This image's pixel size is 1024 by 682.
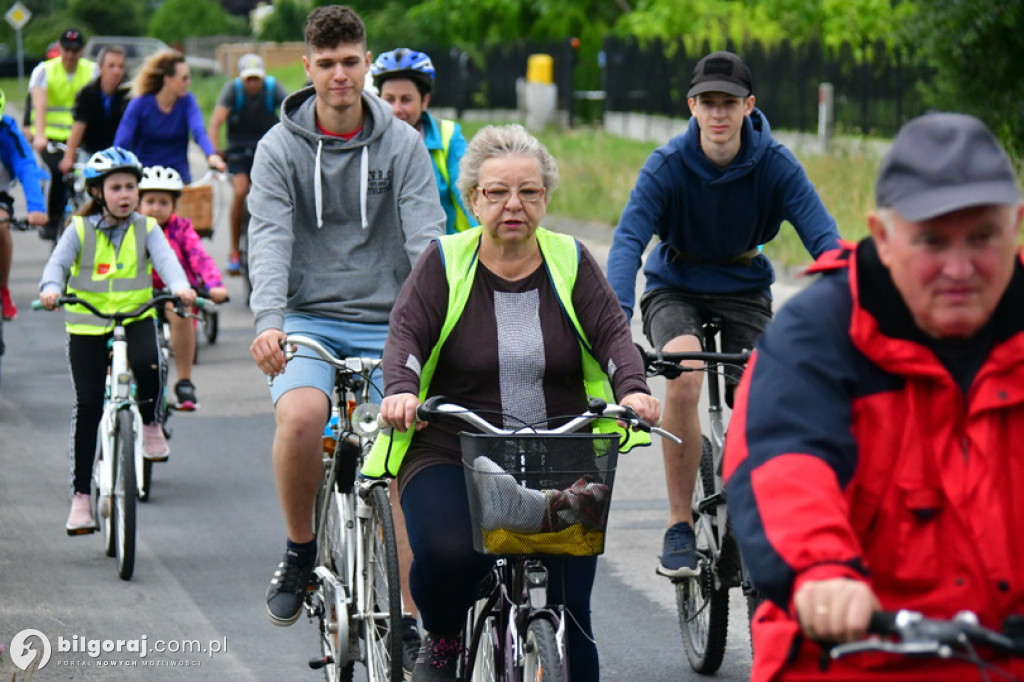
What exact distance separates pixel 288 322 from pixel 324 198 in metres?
0.43

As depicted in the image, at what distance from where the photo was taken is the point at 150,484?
9180mm

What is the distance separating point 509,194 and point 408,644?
4.69 ft

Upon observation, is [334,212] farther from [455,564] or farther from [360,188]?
[455,564]

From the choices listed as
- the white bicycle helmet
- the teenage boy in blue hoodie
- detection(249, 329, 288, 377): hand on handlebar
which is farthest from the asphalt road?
the white bicycle helmet

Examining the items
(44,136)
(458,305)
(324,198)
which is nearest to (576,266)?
(458,305)

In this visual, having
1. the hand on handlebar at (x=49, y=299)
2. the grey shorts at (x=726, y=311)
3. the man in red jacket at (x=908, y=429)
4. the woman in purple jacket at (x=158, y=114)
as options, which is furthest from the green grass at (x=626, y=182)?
the man in red jacket at (x=908, y=429)

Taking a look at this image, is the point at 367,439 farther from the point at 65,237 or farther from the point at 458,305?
the point at 65,237

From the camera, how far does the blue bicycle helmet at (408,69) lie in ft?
26.0

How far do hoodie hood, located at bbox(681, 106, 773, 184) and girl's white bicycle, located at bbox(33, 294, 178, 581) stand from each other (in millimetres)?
2819

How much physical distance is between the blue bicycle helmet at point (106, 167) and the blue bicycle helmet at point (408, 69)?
1.32 m

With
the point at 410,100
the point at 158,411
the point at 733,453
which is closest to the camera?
the point at 733,453

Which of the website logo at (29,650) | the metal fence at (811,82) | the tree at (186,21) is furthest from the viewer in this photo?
the tree at (186,21)

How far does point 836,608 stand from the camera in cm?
267

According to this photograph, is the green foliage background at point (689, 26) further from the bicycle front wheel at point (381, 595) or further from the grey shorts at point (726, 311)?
the bicycle front wheel at point (381, 595)
